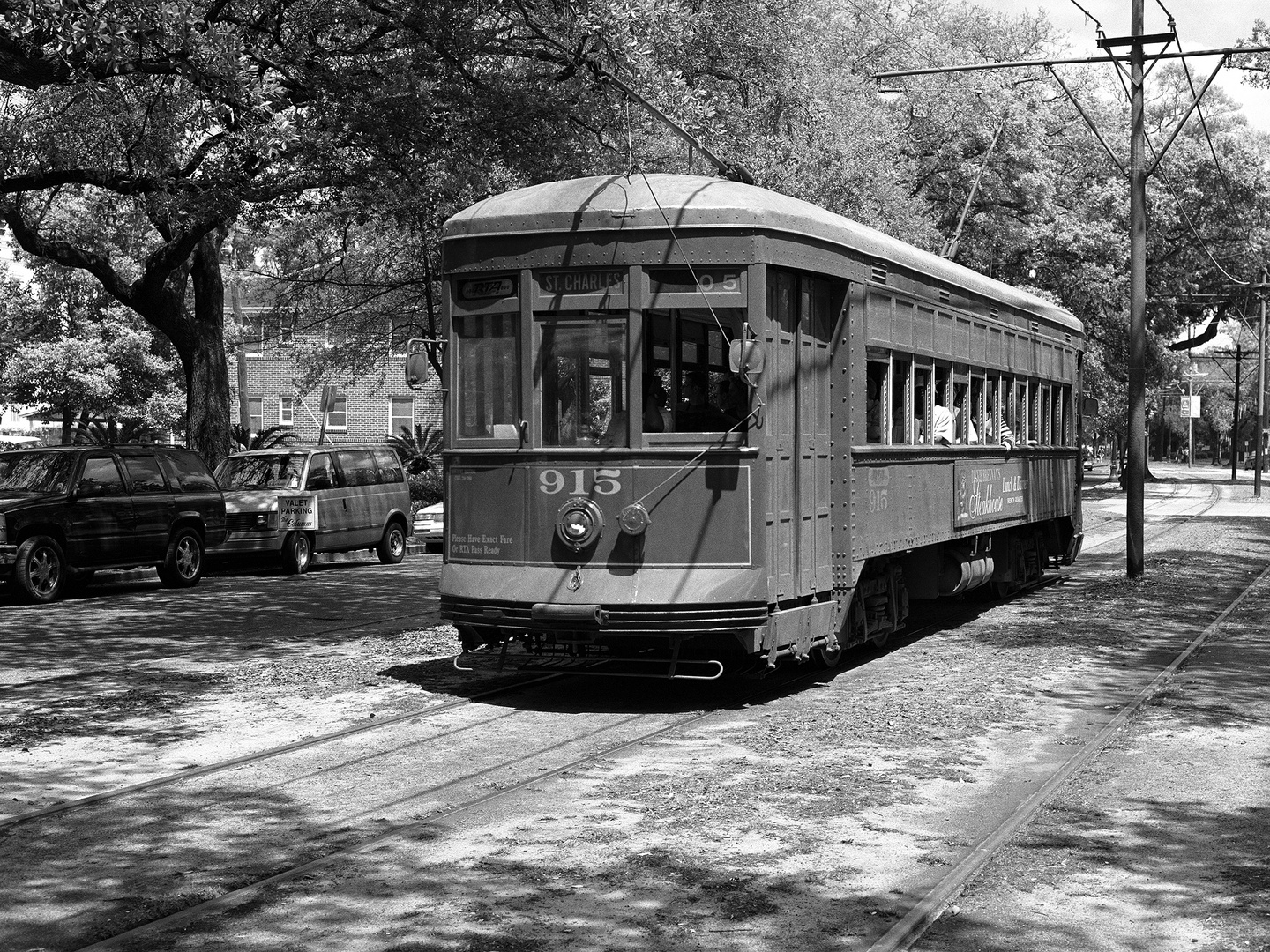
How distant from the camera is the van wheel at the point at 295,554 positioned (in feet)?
70.8

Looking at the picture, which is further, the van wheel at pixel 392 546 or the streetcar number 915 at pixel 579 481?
the van wheel at pixel 392 546

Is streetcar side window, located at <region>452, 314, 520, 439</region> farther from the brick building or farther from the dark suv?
the brick building

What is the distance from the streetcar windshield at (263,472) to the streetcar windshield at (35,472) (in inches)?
158

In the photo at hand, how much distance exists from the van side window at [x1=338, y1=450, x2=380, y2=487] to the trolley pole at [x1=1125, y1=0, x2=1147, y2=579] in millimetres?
11221

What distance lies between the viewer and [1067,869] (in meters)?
6.29

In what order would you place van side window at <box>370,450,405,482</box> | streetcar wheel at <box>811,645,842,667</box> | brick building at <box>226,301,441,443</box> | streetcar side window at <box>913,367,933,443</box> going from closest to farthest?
streetcar wheel at <box>811,645,842,667</box> < streetcar side window at <box>913,367,933,443</box> < van side window at <box>370,450,405,482</box> < brick building at <box>226,301,441,443</box>

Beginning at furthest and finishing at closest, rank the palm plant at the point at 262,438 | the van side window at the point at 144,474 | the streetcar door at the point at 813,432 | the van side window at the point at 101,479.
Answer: the palm plant at the point at 262,438, the van side window at the point at 144,474, the van side window at the point at 101,479, the streetcar door at the point at 813,432

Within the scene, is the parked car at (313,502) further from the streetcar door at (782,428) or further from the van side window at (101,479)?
the streetcar door at (782,428)

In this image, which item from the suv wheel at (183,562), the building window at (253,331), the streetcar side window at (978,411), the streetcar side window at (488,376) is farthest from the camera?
the building window at (253,331)

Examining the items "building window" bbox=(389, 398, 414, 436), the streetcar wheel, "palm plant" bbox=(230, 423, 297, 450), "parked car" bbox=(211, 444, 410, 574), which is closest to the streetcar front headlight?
the streetcar wheel

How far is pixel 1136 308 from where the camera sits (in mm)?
19797

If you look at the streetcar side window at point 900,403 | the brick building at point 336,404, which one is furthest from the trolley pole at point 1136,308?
the brick building at point 336,404

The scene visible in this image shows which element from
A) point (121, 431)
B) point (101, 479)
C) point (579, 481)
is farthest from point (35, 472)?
point (121, 431)

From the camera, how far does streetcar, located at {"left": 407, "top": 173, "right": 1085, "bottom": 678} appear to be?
976 cm
